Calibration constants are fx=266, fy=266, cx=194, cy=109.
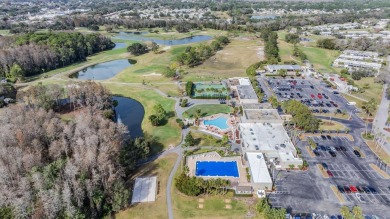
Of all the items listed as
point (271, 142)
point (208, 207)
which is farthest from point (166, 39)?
point (208, 207)

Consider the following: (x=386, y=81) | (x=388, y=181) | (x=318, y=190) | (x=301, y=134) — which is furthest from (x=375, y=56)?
(x=318, y=190)

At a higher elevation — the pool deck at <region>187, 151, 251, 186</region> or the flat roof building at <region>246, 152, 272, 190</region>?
the flat roof building at <region>246, 152, 272, 190</region>

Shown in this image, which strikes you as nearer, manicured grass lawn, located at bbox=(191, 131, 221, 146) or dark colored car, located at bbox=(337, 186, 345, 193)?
dark colored car, located at bbox=(337, 186, 345, 193)

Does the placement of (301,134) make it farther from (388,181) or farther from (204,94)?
(204,94)

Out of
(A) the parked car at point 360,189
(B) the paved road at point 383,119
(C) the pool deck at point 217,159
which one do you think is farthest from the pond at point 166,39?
Answer: (A) the parked car at point 360,189

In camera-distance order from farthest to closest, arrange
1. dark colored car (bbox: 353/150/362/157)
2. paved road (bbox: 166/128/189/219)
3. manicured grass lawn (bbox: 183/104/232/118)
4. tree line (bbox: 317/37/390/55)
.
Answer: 1. tree line (bbox: 317/37/390/55)
2. manicured grass lawn (bbox: 183/104/232/118)
3. dark colored car (bbox: 353/150/362/157)
4. paved road (bbox: 166/128/189/219)

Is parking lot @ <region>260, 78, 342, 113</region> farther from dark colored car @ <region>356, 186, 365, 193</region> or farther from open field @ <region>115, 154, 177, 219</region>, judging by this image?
open field @ <region>115, 154, 177, 219</region>

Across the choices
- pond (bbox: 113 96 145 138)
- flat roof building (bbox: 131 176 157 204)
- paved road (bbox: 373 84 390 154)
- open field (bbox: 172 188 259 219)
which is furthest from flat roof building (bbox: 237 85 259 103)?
flat roof building (bbox: 131 176 157 204)
